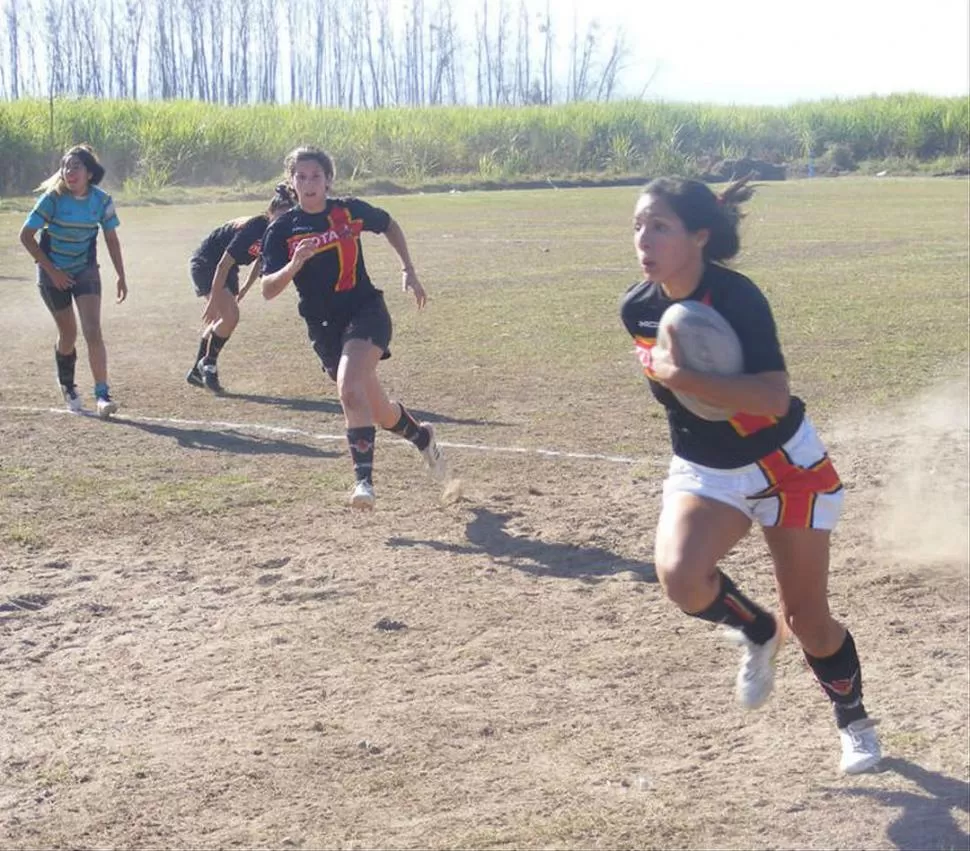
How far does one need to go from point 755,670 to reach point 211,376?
336 inches

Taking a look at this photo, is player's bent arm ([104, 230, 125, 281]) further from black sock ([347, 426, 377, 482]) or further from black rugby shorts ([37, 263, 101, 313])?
black sock ([347, 426, 377, 482])

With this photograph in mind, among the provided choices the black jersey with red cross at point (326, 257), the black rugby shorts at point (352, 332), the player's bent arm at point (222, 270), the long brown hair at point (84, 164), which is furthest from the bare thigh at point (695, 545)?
the long brown hair at point (84, 164)

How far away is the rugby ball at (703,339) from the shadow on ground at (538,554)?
283 centimetres

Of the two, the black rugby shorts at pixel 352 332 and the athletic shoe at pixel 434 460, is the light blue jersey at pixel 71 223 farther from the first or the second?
the athletic shoe at pixel 434 460

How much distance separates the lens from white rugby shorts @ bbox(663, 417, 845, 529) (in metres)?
4.92

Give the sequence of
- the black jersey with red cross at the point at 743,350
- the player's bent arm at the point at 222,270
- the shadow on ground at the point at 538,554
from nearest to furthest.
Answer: the black jersey with red cross at the point at 743,350, the shadow on ground at the point at 538,554, the player's bent arm at the point at 222,270

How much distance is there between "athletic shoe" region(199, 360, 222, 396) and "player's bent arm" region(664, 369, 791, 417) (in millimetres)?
8721

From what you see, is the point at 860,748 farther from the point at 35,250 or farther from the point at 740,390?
the point at 35,250

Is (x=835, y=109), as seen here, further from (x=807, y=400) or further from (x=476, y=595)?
(x=476, y=595)

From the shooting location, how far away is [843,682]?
17.1 feet

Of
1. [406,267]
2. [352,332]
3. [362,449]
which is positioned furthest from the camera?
[406,267]

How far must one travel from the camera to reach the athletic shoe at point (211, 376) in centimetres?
1294

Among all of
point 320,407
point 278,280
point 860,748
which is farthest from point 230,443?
point 860,748

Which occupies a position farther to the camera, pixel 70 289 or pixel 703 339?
pixel 70 289
